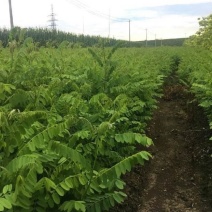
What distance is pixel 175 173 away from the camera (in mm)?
5938

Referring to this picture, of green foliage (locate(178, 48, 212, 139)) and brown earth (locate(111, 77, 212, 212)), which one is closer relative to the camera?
brown earth (locate(111, 77, 212, 212))

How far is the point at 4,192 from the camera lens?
2139 mm

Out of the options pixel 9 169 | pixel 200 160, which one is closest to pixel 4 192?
pixel 9 169

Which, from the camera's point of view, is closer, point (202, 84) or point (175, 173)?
point (175, 173)

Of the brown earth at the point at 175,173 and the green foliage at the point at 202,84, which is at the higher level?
the green foliage at the point at 202,84

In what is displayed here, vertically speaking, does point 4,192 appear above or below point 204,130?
above

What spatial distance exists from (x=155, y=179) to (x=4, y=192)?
3.91 meters

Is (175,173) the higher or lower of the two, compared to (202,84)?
lower

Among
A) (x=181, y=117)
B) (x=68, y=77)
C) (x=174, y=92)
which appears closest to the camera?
(x=68, y=77)

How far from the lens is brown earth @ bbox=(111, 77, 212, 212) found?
4.84 m

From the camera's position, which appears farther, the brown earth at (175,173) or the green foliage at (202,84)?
the green foliage at (202,84)

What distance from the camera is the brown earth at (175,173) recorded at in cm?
484

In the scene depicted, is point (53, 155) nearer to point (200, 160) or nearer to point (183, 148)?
point (200, 160)

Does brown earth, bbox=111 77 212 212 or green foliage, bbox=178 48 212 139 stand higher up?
green foliage, bbox=178 48 212 139
